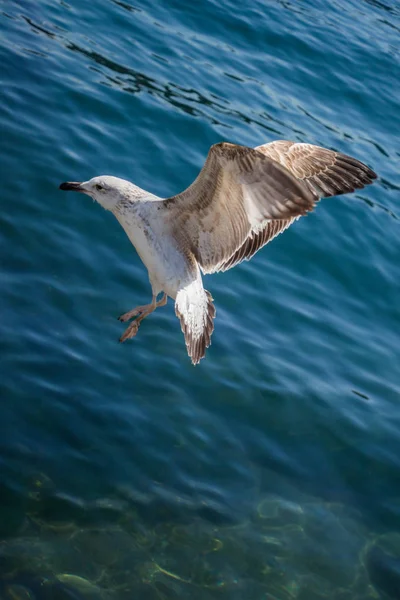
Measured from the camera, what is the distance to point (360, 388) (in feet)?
23.3

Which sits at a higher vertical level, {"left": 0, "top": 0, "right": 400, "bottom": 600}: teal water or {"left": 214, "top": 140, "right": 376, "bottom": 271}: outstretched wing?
{"left": 214, "top": 140, "right": 376, "bottom": 271}: outstretched wing

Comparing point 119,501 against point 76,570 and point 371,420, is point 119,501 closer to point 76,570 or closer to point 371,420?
point 76,570

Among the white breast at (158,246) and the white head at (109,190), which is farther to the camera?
the white head at (109,190)

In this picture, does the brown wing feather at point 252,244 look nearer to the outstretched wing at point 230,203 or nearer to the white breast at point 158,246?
the outstretched wing at point 230,203

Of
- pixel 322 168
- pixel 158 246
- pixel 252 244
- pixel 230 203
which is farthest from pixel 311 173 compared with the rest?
pixel 158 246

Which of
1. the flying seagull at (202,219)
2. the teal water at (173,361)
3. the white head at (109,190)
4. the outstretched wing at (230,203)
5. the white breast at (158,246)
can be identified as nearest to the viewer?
the outstretched wing at (230,203)

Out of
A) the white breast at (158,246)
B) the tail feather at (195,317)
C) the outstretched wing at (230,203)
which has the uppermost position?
the outstretched wing at (230,203)

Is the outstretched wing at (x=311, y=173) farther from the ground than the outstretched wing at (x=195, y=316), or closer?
farther from the ground

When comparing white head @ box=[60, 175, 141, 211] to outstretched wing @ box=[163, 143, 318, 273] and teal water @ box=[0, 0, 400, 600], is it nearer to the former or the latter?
outstretched wing @ box=[163, 143, 318, 273]

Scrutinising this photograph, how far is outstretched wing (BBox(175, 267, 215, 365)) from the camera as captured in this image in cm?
523

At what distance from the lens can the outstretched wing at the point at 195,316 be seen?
5.23 meters

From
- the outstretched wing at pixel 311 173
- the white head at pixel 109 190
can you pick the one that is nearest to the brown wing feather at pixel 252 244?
the outstretched wing at pixel 311 173

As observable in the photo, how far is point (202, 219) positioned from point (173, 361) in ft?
4.81

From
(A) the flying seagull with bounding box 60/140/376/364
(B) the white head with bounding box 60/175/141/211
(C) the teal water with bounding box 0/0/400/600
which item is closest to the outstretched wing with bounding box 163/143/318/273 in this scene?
(A) the flying seagull with bounding box 60/140/376/364
